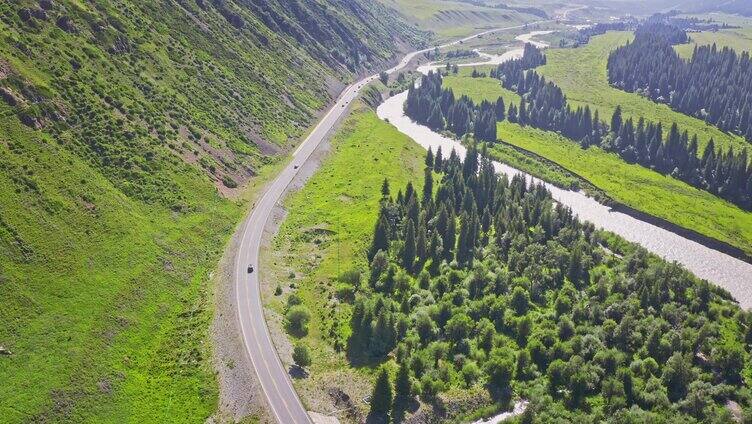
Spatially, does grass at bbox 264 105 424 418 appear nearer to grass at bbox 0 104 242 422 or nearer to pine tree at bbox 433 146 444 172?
pine tree at bbox 433 146 444 172

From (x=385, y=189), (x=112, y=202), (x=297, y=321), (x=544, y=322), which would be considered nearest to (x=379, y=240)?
(x=385, y=189)

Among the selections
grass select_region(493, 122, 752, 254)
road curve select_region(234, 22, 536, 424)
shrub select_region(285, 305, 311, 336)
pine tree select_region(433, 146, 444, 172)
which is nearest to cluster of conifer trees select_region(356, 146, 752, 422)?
shrub select_region(285, 305, 311, 336)

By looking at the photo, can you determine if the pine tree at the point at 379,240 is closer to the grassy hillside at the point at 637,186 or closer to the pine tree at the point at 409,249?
the pine tree at the point at 409,249

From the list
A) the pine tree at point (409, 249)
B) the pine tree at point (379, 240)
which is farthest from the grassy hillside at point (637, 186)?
the pine tree at point (379, 240)

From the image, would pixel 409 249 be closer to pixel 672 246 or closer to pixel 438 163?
pixel 438 163

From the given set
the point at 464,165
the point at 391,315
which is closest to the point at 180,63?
the point at 464,165

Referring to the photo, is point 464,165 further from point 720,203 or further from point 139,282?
point 139,282

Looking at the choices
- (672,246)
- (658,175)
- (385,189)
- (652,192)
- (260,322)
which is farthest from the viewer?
(658,175)
